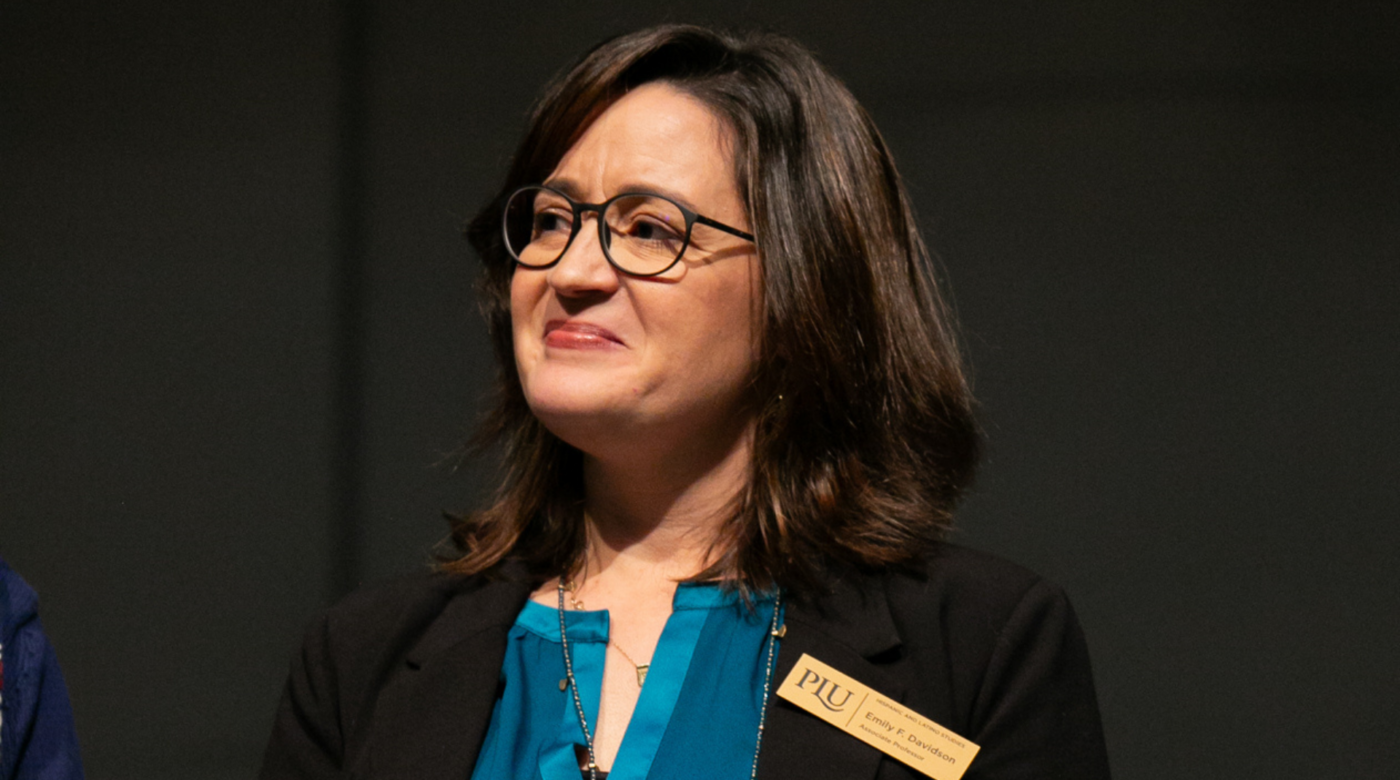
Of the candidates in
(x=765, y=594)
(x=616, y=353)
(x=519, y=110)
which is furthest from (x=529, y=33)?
(x=765, y=594)

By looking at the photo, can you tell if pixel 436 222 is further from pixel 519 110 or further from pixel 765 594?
pixel 765 594

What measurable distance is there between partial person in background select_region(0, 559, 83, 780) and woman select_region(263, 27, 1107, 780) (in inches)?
10.7

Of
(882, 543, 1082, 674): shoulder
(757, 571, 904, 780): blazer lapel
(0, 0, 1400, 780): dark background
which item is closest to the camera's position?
(757, 571, 904, 780): blazer lapel

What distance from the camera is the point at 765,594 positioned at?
5.83ft

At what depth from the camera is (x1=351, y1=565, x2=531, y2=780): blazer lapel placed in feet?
5.55

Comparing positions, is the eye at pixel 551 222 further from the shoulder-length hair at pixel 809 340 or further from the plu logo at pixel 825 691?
the plu logo at pixel 825 691

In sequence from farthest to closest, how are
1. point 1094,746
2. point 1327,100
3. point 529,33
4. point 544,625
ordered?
point 529,33, point 1327,100, point 544,625, point 1094,746

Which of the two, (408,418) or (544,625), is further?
(408,418)

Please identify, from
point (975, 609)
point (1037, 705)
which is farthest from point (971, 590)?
point (1037, 705)

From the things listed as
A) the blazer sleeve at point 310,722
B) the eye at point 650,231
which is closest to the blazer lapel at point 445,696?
the blazer sleeve at point 310,722

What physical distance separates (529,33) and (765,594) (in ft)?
4.70

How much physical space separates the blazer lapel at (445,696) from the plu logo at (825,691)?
39 centimetres

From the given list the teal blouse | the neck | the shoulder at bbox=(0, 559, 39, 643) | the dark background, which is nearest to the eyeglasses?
the neck

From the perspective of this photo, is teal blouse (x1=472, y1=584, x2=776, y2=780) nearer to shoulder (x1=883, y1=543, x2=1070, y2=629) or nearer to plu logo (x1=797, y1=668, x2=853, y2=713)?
plu logo (x1=797, y1=668, x2=853, y2=713)
